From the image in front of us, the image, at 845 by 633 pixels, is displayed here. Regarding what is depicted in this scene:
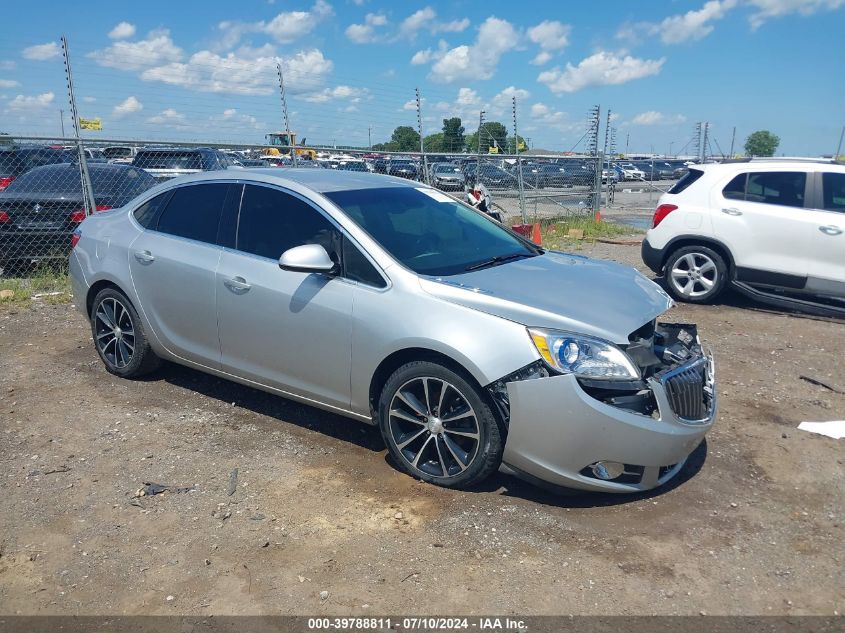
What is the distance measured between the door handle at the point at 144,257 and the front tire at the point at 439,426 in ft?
7.30

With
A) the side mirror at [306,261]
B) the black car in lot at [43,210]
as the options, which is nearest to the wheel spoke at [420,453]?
the side mirror at [306,261]

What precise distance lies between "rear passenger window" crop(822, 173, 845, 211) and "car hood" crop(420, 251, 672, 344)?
14.5 ft

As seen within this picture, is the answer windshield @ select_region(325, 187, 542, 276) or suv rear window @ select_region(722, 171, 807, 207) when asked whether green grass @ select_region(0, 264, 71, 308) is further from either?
suv rear window @ select_region(722, 171, 807, 207)

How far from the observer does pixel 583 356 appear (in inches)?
139

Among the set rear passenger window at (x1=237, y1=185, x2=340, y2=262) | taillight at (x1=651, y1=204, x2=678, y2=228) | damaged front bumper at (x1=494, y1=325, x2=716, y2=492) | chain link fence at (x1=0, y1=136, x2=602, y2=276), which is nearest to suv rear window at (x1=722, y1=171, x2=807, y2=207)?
taillight at (x1=651, y1=204, x2=678, y2=228)

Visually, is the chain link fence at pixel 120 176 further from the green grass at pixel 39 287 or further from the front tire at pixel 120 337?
the front tire at pixel 120 337

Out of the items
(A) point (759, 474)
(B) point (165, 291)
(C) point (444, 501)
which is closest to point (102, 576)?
(C) point (444, 501)

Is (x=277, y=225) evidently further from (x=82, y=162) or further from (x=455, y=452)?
(x=82, y=162)

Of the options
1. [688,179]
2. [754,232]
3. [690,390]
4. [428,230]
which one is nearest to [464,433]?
[690,390]

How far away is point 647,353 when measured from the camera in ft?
12.5

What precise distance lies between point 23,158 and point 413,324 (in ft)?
33.6

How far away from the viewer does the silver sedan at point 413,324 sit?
3520 millimetres

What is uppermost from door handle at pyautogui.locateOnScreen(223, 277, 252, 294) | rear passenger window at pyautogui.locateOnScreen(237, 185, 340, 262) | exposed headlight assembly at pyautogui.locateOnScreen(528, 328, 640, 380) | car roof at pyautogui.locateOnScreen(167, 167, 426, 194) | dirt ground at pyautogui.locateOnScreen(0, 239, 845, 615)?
car roof at pyautogui.locateOnScreen(167, 167, 426, 194)

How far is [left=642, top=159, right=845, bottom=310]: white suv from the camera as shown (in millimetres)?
7664
